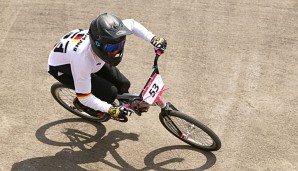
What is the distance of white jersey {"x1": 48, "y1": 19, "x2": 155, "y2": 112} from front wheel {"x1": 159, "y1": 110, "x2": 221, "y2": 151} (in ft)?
4.27

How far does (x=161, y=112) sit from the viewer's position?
23.9 feet

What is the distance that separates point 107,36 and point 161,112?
1.77 meters

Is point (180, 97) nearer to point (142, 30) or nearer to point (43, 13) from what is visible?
point (142, 30)

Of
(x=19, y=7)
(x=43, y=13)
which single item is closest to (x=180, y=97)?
(x=43, y=13)

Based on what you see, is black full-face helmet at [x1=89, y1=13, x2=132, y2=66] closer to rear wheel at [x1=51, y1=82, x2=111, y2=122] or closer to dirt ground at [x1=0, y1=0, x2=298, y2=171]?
rear wheel at [x1=51, y1=82, x2=111, y2=122]

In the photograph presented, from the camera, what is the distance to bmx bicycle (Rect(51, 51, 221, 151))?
6.81 meters

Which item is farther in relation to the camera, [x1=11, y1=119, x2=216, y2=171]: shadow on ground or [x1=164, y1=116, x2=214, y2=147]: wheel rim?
[x1=11, y1=119, x2=216, y2=171]: shadow on ground

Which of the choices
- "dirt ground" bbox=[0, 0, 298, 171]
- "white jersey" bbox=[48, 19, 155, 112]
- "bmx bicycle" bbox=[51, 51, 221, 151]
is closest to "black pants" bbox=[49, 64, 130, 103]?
"white jersey" bbox=[48, 19, 155, 112]

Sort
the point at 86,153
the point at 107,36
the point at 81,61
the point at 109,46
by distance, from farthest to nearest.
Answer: the point at 86,153
the point at 81,61
the point at 109,46
the point at 107,36

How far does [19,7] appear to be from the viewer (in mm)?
11047

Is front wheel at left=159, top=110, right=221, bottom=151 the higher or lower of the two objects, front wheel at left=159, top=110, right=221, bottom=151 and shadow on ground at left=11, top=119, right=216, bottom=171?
the higher

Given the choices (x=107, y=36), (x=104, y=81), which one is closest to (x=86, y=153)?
(x=104, y=81)

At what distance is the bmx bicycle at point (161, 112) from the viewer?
22.3 ft

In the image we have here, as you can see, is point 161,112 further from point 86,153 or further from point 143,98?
point 86,153
